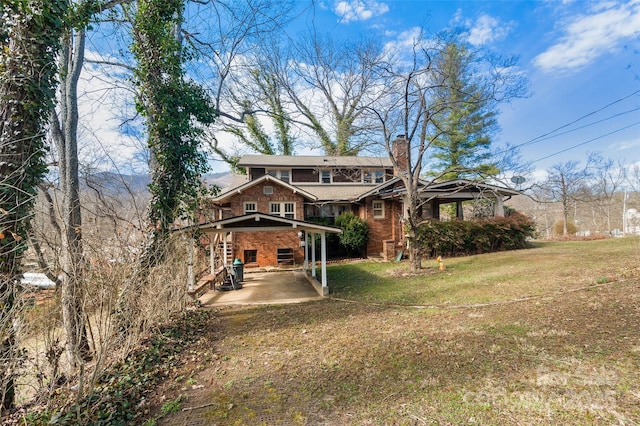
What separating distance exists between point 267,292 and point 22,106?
7.49 metres

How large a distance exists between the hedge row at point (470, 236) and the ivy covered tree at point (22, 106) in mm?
14037

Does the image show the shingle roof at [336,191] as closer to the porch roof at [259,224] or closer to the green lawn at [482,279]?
the green lawn at [482,279]

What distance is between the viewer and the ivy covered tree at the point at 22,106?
142 inches

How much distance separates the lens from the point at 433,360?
4.14m

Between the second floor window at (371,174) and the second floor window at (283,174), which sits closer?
the second floor window at (283,174)

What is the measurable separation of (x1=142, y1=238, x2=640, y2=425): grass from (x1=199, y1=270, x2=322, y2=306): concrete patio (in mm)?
784

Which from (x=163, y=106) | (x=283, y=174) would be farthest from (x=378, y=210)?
(x=163, y=106)

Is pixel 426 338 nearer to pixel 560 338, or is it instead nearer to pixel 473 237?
pixel 560 338

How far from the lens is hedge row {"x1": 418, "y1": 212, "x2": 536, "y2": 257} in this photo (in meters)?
14.4

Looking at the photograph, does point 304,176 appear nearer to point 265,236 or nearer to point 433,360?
point 265,236

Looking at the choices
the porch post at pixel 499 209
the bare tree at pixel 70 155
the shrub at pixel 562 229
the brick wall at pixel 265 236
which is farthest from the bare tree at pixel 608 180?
the bare tree at pixel 70 155

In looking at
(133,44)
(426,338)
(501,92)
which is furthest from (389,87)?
(426,338)

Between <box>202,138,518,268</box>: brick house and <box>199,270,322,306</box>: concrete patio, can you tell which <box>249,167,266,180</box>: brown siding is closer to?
<box>202,138,518,268</box>: brick house

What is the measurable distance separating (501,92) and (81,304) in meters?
14.0
